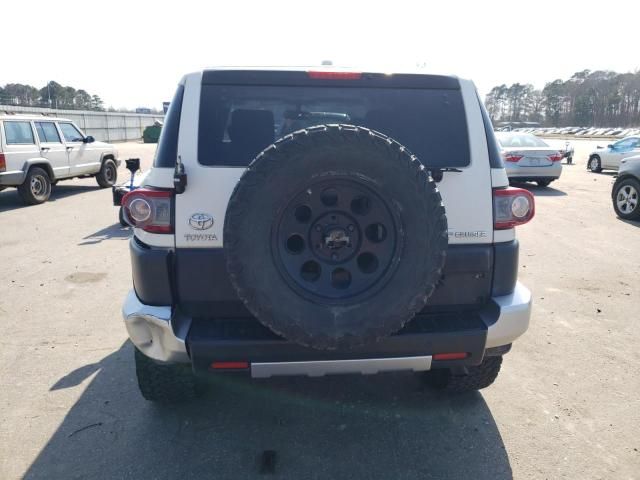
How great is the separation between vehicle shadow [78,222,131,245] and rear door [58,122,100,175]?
4.83m

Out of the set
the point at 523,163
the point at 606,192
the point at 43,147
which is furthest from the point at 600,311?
the point at 43,147

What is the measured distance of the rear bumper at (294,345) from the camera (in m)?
2.32

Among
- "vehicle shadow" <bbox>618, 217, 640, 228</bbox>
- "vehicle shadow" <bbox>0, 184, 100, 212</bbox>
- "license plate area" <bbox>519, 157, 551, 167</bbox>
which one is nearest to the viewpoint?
"vehicle shadow" <bbox>618, 217, 640, 228</bbox>

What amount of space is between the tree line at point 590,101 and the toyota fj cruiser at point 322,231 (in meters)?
99.6

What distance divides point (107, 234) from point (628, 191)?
9.56 meters

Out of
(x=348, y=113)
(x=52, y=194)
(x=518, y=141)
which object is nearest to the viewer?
(x=348, y=113)

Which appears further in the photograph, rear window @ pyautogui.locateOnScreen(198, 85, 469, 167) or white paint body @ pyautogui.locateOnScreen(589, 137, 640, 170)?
white paint body @ pyautogui.locateOnScreen(589, 137, 640, 170)

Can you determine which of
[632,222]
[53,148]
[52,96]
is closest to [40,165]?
[53,148]

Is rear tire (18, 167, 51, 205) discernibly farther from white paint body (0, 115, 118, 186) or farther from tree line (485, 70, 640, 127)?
tree line (485, 70, 640, 127)

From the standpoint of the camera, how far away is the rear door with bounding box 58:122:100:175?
1223 centimetres

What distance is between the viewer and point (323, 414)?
3018 mm

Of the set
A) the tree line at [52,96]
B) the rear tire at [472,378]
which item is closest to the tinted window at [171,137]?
the rear tire at [472,378]

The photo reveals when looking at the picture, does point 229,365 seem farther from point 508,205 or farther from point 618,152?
point 618,152

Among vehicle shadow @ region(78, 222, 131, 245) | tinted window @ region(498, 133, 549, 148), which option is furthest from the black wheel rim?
tinted window @ region(498, 133, 549, 148)
